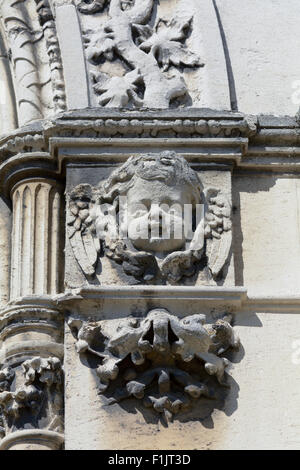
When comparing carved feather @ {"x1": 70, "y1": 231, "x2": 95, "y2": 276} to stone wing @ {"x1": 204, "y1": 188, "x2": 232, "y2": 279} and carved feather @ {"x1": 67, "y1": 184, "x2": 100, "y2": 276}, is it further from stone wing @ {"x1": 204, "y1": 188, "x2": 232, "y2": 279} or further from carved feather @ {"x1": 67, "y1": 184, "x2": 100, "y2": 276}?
stone wing @ {"x1": 204, "y1": 188, "x2": 232, "y2": 279}

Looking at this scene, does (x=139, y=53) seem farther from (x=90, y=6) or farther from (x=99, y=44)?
(x=90, y=6)

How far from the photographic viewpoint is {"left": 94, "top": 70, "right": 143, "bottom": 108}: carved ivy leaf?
22.7 ft

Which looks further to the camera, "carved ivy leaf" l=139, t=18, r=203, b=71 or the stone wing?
"carved ivy leaf" l=139, t=18, r=203, b=71

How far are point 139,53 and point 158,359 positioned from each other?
5.09 feet

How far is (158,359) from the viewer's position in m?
6.29

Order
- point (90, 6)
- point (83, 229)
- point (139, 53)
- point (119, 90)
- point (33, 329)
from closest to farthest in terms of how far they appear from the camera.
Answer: point (33, 329)
point (83, 229)
point (119, 90)
point (139, 53)
point (90, 6)

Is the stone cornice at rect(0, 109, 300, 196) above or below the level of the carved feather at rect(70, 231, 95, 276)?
above

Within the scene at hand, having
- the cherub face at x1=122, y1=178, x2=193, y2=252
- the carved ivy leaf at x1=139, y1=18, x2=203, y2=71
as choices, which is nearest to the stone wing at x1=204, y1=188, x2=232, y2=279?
the cherub face at x1=122, y1=178, x2=193, y2=252

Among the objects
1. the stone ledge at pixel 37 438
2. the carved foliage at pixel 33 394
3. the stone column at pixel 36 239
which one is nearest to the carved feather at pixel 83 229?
the stone column at pixel 36 239

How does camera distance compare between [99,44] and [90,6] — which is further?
[90,6]

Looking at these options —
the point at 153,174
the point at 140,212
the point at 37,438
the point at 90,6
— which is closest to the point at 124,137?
the point at 153,174

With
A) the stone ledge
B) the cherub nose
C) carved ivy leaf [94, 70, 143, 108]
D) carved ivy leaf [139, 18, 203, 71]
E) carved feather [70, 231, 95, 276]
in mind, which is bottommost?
the stone ledge

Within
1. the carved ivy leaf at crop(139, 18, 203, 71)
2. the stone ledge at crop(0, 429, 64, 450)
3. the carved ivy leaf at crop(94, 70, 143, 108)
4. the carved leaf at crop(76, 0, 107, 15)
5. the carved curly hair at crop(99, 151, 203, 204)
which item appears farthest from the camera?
the carved leaf at crop(76, 0, 107, 15)
